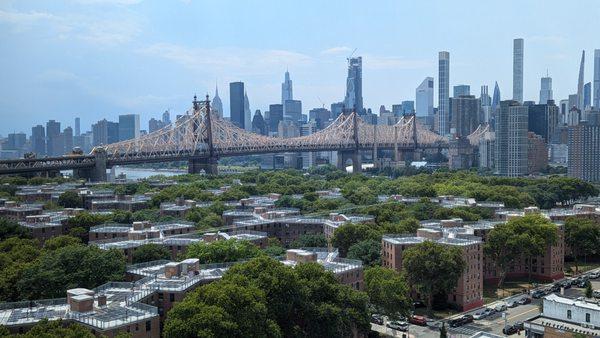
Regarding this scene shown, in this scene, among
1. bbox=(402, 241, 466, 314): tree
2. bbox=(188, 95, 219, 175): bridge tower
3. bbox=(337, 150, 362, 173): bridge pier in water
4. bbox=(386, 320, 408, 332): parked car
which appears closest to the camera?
bbox=(386, 320, 408, 332): parked car

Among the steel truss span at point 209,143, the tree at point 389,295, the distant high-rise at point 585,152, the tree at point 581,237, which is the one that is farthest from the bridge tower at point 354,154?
the tree at point 389,295

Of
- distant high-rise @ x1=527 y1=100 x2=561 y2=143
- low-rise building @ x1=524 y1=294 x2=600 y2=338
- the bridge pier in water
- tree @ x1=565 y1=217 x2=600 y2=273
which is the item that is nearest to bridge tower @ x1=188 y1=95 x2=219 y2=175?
the bridge pier in water

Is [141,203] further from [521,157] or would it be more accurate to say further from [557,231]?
[521,157]

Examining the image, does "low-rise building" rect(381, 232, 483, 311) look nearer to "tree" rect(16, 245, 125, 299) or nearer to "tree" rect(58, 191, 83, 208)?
"tree" rect(16, 245, 125, 299)

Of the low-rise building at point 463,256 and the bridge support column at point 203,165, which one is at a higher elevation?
the bridge support column at point 203,165

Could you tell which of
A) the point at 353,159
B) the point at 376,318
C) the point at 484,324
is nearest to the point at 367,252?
the point at 376,318

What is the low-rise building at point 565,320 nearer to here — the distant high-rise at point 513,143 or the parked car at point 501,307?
the parked car at point 501,307
